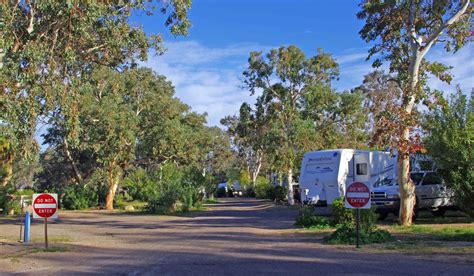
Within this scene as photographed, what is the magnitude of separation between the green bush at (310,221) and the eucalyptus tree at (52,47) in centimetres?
846

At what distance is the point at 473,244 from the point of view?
1345 cm

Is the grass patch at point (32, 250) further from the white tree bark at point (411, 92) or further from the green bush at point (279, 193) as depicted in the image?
the green bush at point (279, 193)

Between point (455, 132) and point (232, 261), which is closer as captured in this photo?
point (232, 261)

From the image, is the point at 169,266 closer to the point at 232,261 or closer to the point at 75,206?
the point at 232,261

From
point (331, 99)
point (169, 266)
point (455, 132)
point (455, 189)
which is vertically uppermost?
point (331, 99)

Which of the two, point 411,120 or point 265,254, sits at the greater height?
point 411,120

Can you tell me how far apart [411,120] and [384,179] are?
5936 millimetres

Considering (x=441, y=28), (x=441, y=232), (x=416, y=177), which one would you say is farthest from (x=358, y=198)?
(x=416, y=177)

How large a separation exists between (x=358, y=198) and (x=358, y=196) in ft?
0.17

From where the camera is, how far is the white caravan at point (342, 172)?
931 inches

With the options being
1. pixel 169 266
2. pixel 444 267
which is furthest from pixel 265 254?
pixel 444 267

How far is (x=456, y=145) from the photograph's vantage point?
17781 millimetres

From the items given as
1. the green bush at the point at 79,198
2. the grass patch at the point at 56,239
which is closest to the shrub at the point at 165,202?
the green bush at the point at 79,198

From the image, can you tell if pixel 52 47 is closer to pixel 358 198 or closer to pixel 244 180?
pixel 358 198
